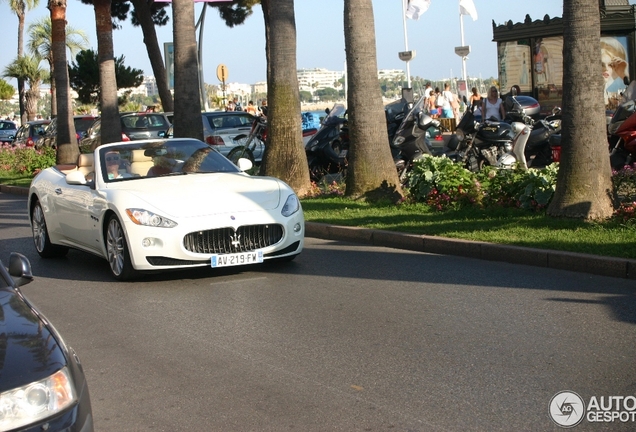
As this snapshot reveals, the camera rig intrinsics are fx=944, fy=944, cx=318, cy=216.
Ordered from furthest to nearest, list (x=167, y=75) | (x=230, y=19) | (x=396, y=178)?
(x=230, y=19) → (x=167, y=75) → (x=396, y=178)

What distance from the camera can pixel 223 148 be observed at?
21.8 m

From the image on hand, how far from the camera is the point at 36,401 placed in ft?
12.0

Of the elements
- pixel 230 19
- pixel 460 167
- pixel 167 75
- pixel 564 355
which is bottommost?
pixel 564 355

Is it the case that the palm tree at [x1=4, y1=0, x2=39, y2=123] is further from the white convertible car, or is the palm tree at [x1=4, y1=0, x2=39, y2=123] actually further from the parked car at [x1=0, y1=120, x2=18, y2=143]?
the white convertible car

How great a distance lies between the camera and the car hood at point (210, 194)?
9.13 m

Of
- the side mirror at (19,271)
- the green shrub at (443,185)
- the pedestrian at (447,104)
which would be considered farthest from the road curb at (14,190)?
the side mirror at (19,271)

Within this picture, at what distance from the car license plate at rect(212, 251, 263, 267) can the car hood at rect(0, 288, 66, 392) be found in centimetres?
457

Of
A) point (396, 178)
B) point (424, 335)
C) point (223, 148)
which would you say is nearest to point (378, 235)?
point (396, 178)

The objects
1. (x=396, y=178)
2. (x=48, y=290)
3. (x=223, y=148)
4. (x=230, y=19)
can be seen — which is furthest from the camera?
(x=230, y=19)

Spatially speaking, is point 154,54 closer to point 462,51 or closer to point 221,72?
point 221,72

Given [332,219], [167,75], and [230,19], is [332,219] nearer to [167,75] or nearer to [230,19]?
[167,75]

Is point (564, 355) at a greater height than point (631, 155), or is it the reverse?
point (631, 155)

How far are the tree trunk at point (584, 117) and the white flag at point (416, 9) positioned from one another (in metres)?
25.0

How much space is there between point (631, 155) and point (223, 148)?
36.1 feet
